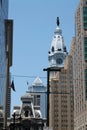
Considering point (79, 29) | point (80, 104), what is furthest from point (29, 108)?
point (79, 29)

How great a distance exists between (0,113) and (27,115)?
2624 inches

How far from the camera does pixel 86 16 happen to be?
184 metres

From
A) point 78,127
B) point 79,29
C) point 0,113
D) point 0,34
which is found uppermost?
point 79,29

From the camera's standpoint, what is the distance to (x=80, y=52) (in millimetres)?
184625

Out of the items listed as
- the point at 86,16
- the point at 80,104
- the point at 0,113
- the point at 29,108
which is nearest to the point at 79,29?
the point at 86,16

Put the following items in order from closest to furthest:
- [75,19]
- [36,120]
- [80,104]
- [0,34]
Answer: [0,34]
[36,120]
[80,104]
[75,19]

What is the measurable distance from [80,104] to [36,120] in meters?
36.2

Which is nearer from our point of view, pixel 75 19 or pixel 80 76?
pixel 80 76

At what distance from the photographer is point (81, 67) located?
17912 cm

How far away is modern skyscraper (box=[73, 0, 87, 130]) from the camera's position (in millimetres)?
172750

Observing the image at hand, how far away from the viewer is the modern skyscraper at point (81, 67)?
17275 cm

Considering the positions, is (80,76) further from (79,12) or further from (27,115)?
(27,115)

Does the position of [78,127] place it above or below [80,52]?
below

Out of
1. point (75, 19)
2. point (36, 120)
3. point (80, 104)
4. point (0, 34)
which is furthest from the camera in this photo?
point (75, 19)
